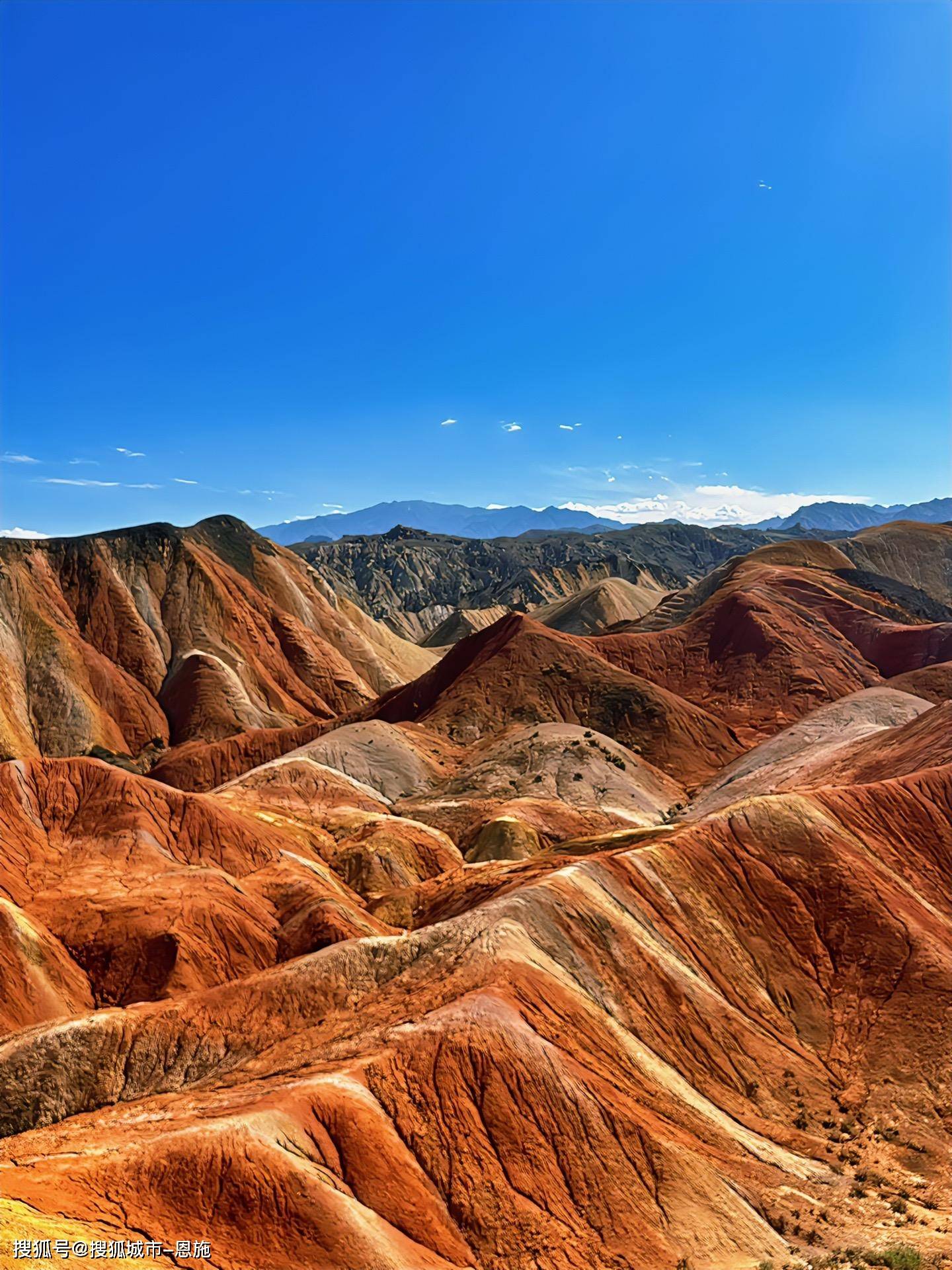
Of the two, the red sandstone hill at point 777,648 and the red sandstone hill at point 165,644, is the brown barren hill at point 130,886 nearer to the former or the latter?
the red sandstone hill at point 165,644

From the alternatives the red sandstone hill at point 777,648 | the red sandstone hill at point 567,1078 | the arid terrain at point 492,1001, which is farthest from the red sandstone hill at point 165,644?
the red sandstone hill at point 567,1078

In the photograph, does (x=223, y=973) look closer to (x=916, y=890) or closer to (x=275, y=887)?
(x=275, y=887)

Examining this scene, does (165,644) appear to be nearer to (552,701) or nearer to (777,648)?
(552,701)

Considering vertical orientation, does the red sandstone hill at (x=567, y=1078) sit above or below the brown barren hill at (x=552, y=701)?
below

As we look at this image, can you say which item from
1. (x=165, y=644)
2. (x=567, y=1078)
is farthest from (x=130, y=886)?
(x=165, y=644)

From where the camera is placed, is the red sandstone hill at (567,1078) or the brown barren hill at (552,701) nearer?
the red sandstone hill at (567,1078)
